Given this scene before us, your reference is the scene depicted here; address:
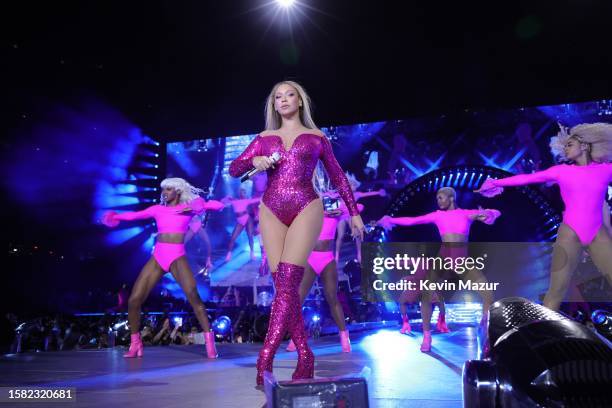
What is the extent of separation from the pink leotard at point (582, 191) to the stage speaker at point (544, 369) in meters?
3.85

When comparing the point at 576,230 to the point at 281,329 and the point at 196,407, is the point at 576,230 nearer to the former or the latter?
the point at 281,329

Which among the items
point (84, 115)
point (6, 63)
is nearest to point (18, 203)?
point (84, 115)

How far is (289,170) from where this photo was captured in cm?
315

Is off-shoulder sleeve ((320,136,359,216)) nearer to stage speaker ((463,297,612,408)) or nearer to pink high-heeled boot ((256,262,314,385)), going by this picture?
pink high-heeled boot ((256,262,314,385))

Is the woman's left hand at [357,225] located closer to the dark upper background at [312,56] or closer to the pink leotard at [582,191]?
the pink leotard at [582,191]

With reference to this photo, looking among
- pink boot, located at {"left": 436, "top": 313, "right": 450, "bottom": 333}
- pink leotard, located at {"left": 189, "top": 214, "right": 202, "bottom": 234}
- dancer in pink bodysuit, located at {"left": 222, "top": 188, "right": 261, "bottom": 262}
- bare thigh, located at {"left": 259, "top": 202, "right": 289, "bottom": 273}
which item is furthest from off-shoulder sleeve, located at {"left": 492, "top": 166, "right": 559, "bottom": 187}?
dancer in pink bodysuit, located at {"left": 222, "top": 188, "right": 261, "bottom": 262}

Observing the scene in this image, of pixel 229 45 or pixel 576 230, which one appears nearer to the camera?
pixel 576 230

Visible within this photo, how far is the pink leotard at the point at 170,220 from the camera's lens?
5969 mm

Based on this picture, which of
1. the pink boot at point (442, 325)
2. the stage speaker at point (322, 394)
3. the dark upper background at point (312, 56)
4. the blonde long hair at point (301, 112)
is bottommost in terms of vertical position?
the pink boot at point (442, 325)

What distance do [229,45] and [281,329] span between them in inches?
363

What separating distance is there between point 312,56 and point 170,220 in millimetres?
6744

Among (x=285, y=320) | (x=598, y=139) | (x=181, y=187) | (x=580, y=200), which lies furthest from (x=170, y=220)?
(x=598, y=139)

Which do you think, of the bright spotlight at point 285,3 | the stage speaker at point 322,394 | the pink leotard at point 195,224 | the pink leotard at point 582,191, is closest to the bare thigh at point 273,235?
the stage speaker at point 322,394

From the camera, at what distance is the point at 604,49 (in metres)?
11.4
